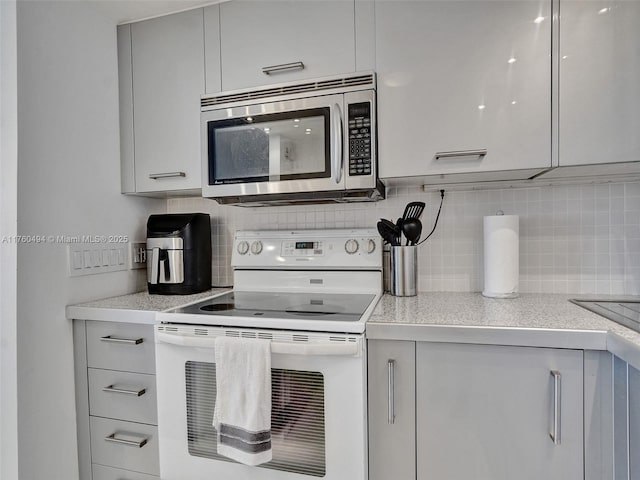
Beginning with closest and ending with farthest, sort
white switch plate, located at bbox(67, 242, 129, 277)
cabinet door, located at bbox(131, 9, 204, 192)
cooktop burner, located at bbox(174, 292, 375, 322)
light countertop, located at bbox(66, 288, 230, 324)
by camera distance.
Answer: cooktop burner, located at bbox(174, 292, 375, 322) → light countertop, located at bbox(66, 288, 230, 324) → white switch plate, located at bbox(67, 242, 129, 277) → cabinet door, located at bbox(131, 9, 204, 192)

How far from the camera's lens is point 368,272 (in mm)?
1607

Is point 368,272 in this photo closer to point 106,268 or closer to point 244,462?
point 244,462

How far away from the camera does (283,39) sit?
1.47 m

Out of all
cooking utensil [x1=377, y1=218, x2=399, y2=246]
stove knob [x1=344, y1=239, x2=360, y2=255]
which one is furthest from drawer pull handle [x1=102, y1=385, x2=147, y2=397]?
cooking utensil [x1=377, y1=218, x2=399, y2=246]

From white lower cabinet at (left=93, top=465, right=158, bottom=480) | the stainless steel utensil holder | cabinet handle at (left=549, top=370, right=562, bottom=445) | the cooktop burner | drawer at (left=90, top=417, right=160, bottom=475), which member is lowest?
white lower cabinet at (left=93, top=465, right=158, bottom=480)

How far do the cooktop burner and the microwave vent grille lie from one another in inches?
33.2

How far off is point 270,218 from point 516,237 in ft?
3.72

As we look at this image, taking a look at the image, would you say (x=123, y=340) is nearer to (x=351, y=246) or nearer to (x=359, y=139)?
(x=351, y=246)

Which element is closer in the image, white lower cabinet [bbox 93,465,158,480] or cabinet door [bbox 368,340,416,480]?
cabinet door [bbox 368,340,416,480]

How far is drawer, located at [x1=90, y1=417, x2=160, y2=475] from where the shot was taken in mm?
1367

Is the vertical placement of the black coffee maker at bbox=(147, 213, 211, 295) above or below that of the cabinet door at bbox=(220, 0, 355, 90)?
below

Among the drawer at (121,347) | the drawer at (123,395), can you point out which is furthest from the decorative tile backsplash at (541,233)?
the drawer at (123,395)

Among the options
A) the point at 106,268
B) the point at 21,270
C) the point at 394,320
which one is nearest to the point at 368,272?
the point at 394,320

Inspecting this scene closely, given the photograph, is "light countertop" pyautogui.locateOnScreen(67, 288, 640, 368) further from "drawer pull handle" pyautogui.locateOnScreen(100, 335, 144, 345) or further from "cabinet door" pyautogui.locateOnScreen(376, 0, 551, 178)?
"cabinet door" pyautogui.locateOnScreen(376, 0, 551, 178)
